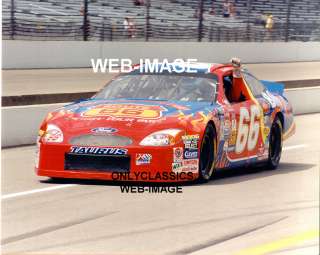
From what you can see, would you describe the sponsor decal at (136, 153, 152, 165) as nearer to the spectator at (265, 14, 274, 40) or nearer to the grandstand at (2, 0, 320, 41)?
the grandstand at (2, 0, 320, 41)

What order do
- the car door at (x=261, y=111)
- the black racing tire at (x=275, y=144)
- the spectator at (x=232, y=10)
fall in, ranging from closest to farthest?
the spectator at (x=232, y=10), the car door at (x=261, y=111), the black racing tire at (x=275, y=144)

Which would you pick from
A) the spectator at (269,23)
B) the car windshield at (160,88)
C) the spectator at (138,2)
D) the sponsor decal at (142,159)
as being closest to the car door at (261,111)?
the car windshield at (160,88)

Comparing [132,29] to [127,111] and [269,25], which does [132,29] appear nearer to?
[127,111]

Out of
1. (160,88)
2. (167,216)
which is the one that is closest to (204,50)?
(160,88)

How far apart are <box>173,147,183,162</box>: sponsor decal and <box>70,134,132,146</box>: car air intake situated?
337 millimetres

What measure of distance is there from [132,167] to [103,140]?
28 cm

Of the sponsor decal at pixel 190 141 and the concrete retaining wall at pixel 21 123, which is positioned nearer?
the sponsor decal at pixel 190 141

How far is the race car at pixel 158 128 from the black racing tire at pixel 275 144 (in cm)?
35

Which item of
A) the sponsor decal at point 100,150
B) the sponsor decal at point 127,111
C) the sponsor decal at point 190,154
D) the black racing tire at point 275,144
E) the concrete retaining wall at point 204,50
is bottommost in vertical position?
the black racing tire at point 275,144

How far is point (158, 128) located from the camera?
8.95 meters

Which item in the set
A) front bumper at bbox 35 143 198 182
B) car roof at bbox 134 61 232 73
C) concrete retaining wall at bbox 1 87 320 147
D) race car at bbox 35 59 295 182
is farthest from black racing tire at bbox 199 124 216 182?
concrete retaining wall at bbox 1 87 320 147

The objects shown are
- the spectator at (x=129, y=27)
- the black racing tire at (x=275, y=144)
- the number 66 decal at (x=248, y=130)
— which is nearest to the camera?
the spectator at (x=129, y=27)

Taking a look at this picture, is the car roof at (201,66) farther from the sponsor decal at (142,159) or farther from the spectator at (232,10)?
the sponsor decal at (142,159)

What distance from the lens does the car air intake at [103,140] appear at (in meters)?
8.82
